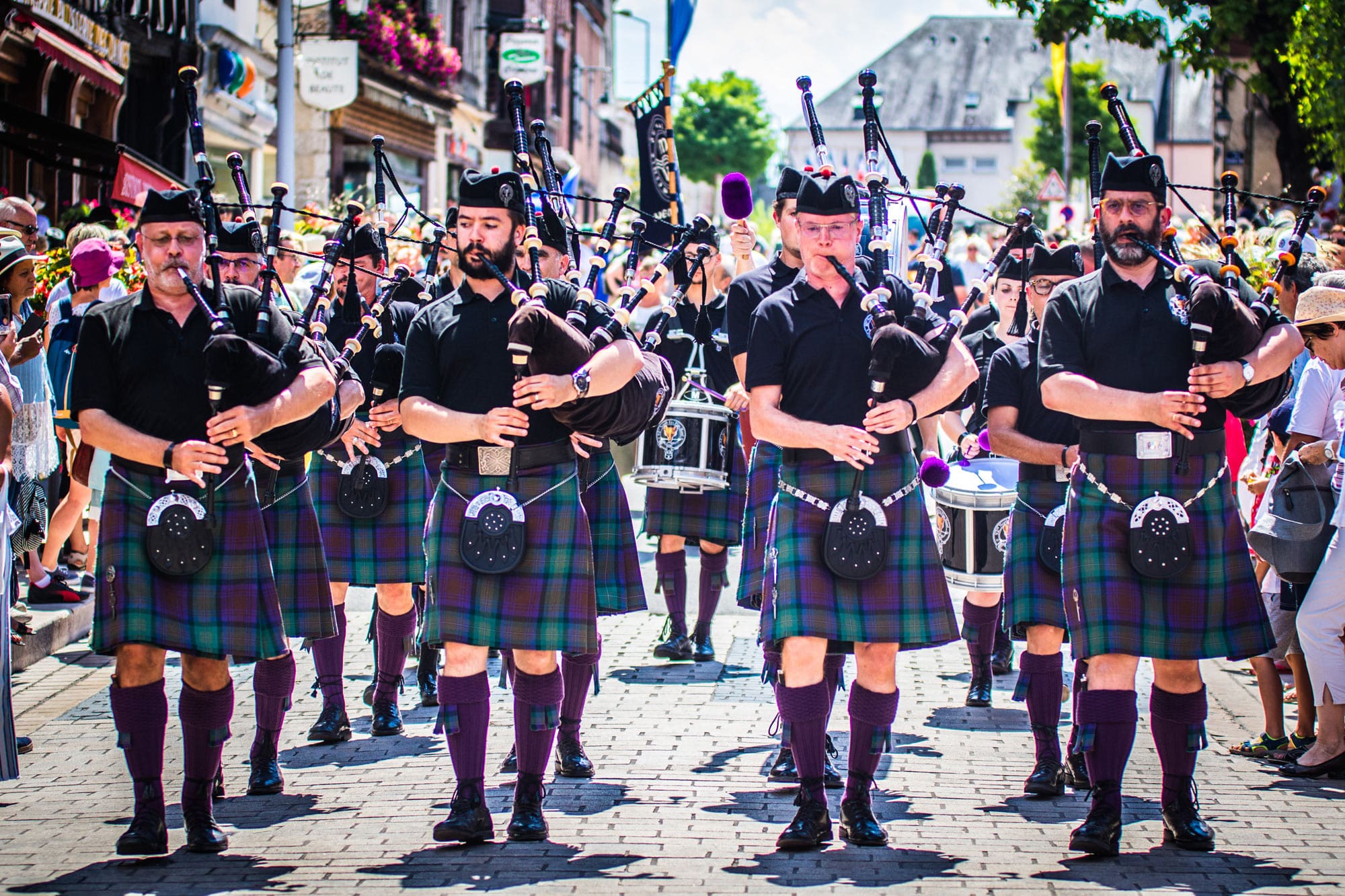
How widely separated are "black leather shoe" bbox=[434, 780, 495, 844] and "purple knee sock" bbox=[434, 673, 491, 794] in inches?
0.8

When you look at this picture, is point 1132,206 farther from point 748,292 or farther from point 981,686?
point 981,686

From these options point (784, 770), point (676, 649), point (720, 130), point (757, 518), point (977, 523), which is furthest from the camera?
point (720, 130)

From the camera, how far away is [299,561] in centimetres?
506

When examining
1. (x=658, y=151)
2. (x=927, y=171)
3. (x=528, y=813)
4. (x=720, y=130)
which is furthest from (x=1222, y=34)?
(x=927, y=171)

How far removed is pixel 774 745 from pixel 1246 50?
2265cm

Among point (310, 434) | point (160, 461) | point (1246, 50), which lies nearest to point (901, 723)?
point (310, 434)

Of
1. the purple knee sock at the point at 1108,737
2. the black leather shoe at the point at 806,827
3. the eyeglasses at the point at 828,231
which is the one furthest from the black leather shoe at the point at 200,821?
the purple knee sock at the point at 1108,737

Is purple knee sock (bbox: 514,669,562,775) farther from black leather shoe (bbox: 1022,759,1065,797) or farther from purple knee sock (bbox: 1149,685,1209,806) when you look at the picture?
purple knee sock (bbox: 1149,685,1209,806)

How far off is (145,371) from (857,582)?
197cm

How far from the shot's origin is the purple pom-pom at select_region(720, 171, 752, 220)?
17.1 feet

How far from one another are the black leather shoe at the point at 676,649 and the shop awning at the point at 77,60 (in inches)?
287

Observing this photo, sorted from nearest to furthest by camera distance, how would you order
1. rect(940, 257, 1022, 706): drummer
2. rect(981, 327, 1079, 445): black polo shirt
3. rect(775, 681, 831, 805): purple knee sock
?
rect(775, 681, 831, 805): purple knee sock
rect(981, 327, 1079, 445): black polo shirt
rect(940, 257, 1022, 706): drummer

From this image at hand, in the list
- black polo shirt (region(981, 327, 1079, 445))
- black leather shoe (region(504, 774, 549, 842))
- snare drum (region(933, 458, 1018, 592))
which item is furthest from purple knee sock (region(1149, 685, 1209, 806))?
black leather shoe (region(504, 774, 549, 842))

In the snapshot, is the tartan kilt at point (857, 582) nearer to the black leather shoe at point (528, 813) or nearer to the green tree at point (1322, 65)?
the black leather shoe at point (528, 813)
